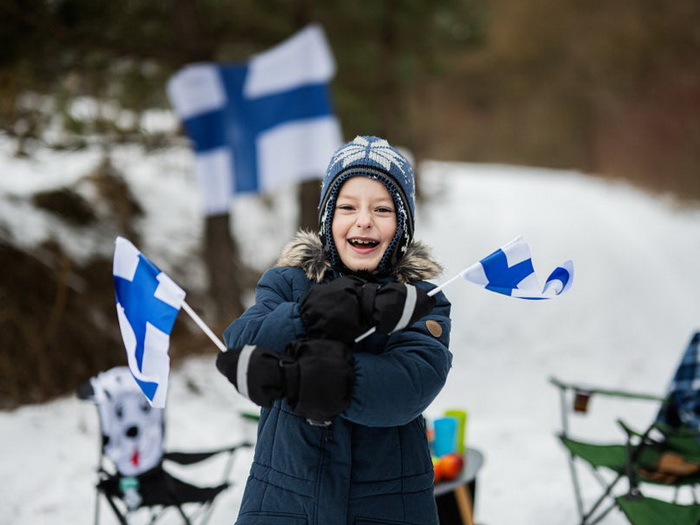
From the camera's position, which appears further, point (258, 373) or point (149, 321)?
point (149, 321)

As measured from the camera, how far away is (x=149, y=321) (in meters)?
1.56

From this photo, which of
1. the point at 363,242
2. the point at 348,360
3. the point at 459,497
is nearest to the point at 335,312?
the point at 348,360

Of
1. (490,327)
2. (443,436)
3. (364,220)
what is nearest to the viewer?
(364,220)

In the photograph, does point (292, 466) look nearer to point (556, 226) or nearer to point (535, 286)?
point (535, 286)

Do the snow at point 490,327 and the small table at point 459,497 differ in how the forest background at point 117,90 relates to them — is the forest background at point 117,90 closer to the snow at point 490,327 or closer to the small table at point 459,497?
the snow at point 490,327

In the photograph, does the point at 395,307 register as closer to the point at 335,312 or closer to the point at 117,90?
the point at 335,312

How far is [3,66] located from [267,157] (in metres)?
1.66

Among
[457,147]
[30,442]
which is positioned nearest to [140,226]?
[30,442]

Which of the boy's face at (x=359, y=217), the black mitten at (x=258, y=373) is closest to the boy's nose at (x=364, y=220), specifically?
the boy's face at (x=359, y=217)

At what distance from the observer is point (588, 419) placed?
413 cm

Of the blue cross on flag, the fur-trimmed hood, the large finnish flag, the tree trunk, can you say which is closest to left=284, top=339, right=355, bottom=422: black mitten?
the fur-trimmed hood

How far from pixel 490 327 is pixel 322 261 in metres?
4.62

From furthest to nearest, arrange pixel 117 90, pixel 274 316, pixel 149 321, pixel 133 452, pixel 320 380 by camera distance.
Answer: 1. pixel 117 90
2. pixel 133 452
3. pixel 149 321
4. pixel 274 316
5. pixel 320 380

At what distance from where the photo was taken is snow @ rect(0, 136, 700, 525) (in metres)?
2.95
